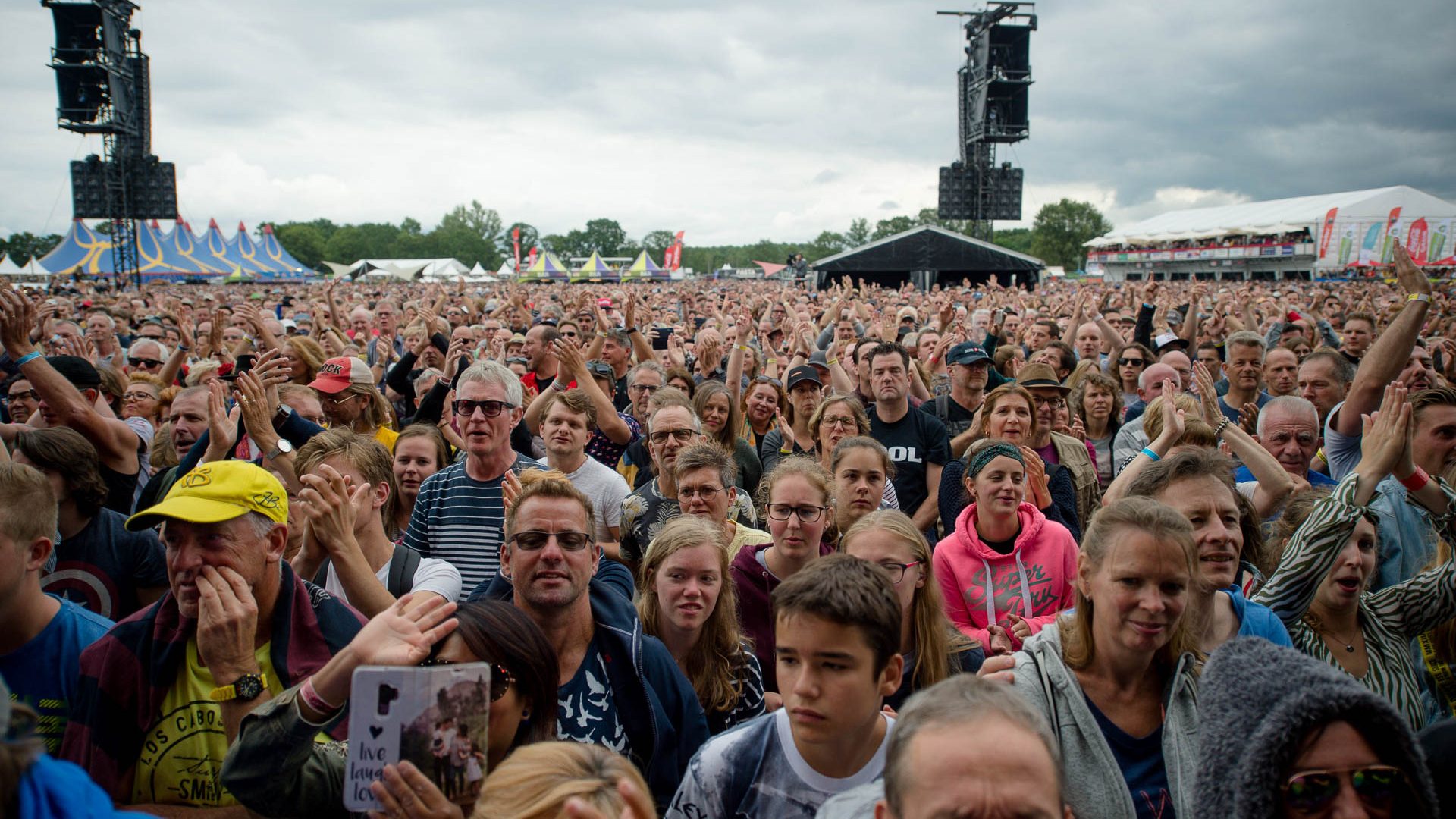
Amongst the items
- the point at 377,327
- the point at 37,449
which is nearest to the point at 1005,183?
the point at 377,327

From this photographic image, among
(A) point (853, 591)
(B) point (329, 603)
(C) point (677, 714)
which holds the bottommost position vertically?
(C) point (677, 714)

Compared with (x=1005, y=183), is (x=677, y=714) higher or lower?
lower

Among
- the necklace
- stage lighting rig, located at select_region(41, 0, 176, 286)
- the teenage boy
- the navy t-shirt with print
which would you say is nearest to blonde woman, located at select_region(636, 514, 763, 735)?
the teenage boy

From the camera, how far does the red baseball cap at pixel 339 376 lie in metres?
5.19

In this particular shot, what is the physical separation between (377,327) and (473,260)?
115 meters

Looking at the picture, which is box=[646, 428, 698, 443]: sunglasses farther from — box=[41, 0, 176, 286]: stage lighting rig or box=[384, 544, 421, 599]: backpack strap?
box=[41, 0, 176, 286]: stage lighting rig

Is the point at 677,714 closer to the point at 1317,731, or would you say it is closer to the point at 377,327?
the point at 1317,731

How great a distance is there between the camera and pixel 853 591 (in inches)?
77.7

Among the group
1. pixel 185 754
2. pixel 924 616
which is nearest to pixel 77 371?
pixel 185 754

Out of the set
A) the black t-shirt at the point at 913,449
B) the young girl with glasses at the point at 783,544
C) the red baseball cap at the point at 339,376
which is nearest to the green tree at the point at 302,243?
the red baseball cap at the point at 339,376

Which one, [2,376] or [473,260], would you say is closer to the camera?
[2,376]

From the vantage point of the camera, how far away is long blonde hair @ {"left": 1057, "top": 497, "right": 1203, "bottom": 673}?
2.07 meters

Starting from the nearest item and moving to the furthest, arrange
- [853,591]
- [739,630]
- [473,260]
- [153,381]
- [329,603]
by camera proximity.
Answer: [853,591]
[329,603]
[739,630]
[153,381]
[473,260]

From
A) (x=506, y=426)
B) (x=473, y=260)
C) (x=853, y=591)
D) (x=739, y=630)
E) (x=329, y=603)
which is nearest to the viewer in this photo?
(x=853, y=591)
